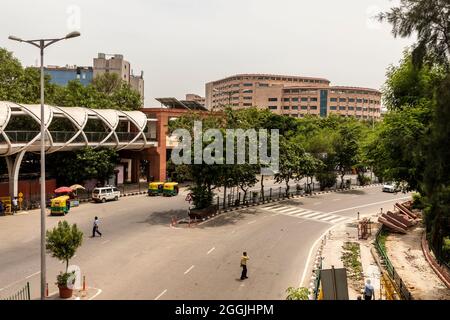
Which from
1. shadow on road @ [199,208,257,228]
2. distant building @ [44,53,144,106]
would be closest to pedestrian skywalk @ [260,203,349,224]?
shadow on road @ [199,208,257,228]

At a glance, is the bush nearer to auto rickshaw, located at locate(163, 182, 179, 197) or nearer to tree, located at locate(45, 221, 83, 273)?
auto rickshaw, located at locate(163, 182, 179, 197)

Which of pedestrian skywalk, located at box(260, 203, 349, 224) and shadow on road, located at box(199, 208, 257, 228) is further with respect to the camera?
pedestrian skywalk, located at box(260, 203, 349, 224)

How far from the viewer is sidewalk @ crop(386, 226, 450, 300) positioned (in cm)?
1830

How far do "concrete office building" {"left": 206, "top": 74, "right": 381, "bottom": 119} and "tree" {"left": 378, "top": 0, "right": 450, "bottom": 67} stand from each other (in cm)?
10140

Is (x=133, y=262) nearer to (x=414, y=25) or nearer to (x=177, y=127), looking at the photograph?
(x=177, y=127)

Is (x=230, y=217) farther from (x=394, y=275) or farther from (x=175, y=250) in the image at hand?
(x=394, y=275)

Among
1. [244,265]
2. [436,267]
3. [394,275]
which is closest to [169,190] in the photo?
[244,265]

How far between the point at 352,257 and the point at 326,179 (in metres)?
27.0

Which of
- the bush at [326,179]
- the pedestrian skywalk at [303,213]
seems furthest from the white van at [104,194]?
the bush at [326,179]

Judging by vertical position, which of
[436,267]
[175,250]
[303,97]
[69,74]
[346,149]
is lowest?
[436,267]

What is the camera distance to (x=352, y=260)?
22.8 metres

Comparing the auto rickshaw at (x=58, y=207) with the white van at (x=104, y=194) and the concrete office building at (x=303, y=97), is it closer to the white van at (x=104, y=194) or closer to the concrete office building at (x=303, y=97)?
the white van at (x=104, y=194)

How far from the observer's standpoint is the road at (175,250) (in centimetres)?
1802

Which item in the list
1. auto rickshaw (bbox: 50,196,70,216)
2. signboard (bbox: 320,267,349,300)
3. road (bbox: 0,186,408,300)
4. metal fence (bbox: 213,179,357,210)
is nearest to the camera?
signboard (bbox: 320,267,349,300)
